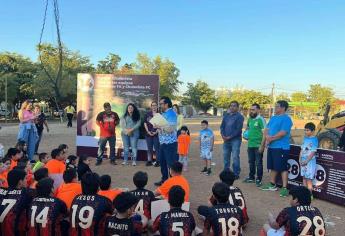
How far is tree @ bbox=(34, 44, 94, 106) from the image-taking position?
3734cm

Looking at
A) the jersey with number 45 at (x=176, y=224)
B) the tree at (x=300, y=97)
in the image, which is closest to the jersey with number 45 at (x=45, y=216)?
the jersey with number 45 at (x=176, y=224)

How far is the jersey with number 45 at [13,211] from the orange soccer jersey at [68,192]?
1.25ft

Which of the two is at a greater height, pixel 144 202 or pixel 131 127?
pixel 131 127

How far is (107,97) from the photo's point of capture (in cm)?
1195

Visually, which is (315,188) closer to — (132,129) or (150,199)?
(150,199)

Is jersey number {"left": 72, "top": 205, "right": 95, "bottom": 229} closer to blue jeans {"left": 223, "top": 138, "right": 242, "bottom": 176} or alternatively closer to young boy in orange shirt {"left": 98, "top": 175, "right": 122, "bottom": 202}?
young boy in orange shirt {"left": 98, "top": 175, "right": 122, "bottom": 202}

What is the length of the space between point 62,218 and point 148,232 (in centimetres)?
107

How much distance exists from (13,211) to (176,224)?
2.00m

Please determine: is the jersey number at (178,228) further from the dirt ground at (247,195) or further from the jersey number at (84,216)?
the dirt ground at (247,195)

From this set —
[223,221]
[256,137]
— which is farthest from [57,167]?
[256,137]

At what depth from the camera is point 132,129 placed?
11008 millimetres

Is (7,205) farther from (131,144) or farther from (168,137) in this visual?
(131,144)

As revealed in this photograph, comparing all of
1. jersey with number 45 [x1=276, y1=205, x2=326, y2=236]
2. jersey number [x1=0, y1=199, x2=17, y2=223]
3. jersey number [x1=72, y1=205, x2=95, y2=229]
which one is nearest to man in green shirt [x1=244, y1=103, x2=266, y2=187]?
jersey with number 45 [x1=276, y1=205, x2=326, y2=236]

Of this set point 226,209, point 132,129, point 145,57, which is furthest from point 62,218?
point 145,57
